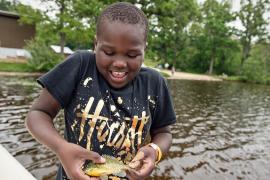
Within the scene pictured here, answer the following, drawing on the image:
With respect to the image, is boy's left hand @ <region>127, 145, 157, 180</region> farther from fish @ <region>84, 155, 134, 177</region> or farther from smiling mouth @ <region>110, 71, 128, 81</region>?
smiling mouth @ <region>110, 71, 128, 81</region>

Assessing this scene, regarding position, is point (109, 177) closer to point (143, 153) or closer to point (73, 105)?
point (143, 153)

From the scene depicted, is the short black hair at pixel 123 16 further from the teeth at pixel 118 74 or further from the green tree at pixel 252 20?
the green tree at pixel 252 20

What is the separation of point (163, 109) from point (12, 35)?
1086 inches

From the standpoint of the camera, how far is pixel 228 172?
562 cm

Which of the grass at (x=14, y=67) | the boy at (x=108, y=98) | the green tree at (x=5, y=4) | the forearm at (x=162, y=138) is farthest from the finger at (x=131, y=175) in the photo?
the green tree at (x=5, y=4)

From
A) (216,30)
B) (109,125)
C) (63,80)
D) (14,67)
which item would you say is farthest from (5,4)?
(109,125)

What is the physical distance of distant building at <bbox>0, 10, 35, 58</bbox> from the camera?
26.0m

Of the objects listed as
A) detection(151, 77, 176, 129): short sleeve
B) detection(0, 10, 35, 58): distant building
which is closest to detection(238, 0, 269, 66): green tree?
detection(0, 10, 35, 58): distant building

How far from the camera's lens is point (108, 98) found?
1.48 m

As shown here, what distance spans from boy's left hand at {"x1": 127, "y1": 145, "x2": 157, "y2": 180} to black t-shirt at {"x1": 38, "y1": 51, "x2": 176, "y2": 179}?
166 mm

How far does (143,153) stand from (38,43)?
70.3 feet

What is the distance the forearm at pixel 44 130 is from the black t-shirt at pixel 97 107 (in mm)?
106

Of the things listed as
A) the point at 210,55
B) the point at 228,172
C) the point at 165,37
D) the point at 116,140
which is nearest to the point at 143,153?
the point at 116,140

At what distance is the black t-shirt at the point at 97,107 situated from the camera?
1.44 meters
